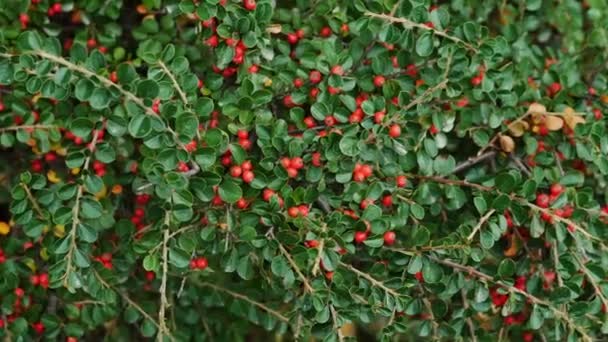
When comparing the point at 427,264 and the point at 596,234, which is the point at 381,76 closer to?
the point at 427,264

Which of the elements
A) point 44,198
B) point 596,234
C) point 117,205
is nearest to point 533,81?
point 596,234

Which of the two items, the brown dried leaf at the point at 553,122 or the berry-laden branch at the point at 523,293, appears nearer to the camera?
the berry-laden branch at the point at 523,293

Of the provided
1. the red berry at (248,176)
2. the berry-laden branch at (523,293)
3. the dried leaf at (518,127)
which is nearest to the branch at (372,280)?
the berry-laden branch at (523,293)

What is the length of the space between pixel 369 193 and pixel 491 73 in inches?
14.2

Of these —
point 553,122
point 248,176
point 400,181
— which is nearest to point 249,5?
point 248,176

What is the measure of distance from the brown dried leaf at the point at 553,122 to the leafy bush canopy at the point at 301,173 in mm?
10

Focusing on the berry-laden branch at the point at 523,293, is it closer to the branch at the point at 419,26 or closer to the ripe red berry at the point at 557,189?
the ripe red berry at the point at 557,189

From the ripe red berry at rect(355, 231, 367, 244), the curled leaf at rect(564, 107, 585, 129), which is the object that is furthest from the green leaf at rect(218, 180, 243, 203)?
the curled leaf at rect(564, 107, 585, 129)

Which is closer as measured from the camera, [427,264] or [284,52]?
[427,264]

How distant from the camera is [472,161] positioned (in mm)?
1834

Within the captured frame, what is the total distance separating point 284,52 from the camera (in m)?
1.80

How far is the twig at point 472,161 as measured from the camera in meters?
1.83

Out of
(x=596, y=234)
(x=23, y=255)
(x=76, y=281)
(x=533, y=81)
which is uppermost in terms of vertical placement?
(x=533, y=81)

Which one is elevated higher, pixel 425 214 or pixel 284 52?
pixel 284 52
